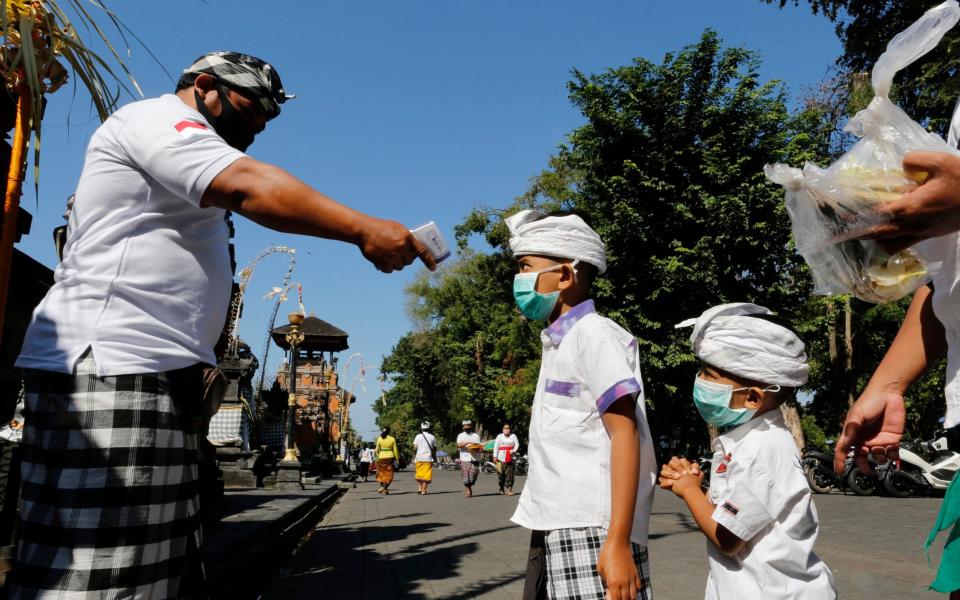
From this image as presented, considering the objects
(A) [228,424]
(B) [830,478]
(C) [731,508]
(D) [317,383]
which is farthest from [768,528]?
(D) [317,383]

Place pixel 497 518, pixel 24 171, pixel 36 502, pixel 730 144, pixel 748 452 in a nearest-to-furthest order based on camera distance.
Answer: pixel 36 502, pixel 748 452, pixel 24 171, pixel 497 518, pixel 730 144

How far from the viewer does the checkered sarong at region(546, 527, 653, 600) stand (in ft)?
7.54

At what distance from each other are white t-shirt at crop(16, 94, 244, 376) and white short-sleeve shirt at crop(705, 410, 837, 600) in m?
1.82

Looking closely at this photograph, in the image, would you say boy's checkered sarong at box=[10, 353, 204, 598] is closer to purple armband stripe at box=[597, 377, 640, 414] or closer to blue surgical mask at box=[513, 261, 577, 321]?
purple armband stripe at box=[597, 377, 640, 414]

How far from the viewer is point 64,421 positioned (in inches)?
66.1

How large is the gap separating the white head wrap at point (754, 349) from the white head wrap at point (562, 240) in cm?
53

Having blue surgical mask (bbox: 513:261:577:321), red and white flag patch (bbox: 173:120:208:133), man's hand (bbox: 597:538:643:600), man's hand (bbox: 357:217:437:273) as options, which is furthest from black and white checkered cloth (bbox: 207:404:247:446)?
man's hand (bbox: 357:217:437:273)

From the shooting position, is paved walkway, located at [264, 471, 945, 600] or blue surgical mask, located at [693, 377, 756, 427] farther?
paved walkway, located at [264, 471, 945, 600]

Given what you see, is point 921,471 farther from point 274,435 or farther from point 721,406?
point 274,435

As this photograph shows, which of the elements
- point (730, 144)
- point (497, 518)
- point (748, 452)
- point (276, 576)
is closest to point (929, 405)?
point (730, 144)

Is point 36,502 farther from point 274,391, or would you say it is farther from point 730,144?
point 274,391

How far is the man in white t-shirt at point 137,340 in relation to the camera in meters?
1.62

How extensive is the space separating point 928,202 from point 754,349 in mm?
1252

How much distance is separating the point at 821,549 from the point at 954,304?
287 inches
